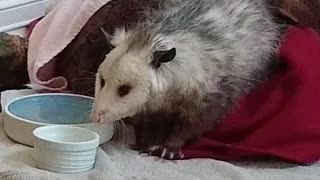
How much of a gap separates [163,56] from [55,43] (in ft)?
1.22

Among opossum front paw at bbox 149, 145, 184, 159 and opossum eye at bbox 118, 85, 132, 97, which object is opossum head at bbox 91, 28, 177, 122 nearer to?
opossum eye at bbox 118, 85, 132, 97

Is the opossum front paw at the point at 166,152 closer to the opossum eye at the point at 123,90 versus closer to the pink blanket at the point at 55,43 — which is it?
the opossum eye at the point at 123,90

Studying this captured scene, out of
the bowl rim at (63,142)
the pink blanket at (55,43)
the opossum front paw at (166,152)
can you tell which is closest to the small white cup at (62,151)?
the bowl rim at (63,142)

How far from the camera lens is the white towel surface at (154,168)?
127cm

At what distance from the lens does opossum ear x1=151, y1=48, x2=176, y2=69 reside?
1.28 meters

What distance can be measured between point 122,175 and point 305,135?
1.17ft

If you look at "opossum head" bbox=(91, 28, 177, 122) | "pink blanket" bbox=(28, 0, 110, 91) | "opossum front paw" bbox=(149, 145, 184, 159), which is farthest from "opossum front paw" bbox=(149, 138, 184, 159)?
"pink blanket" bbox=(28, 0, 110, 91)

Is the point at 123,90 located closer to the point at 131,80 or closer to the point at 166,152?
the point at 131,80

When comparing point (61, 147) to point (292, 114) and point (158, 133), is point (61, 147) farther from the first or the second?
point (292, 114)

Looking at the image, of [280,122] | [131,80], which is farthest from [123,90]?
[280,122]

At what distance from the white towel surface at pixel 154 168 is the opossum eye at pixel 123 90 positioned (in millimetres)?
112

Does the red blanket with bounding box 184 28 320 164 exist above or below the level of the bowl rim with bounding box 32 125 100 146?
below

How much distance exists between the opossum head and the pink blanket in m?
0.26

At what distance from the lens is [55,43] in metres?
1.58
